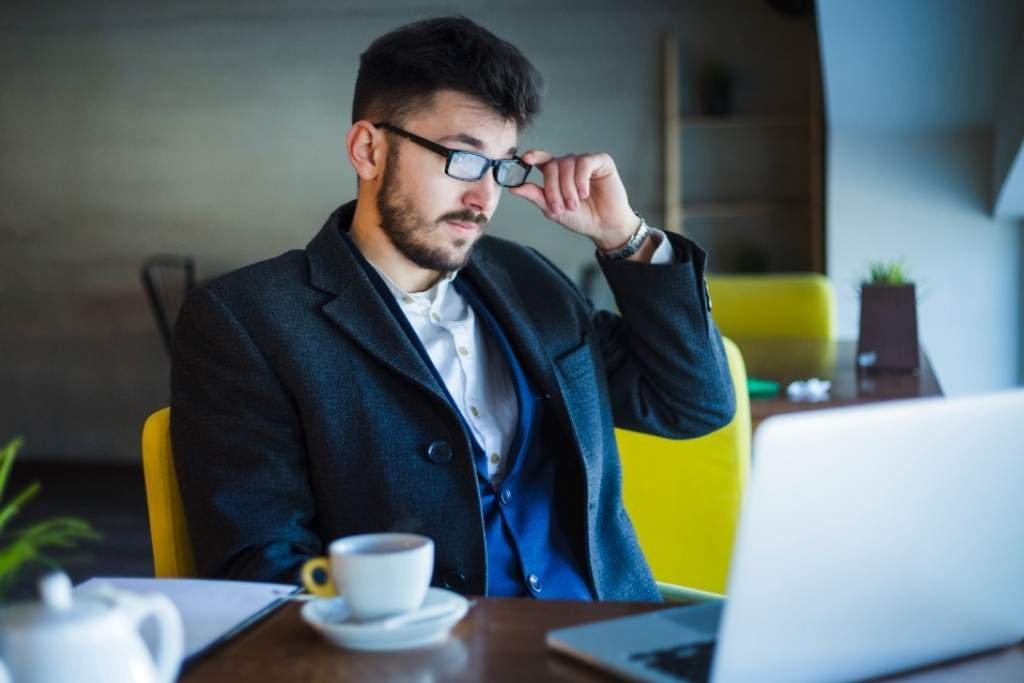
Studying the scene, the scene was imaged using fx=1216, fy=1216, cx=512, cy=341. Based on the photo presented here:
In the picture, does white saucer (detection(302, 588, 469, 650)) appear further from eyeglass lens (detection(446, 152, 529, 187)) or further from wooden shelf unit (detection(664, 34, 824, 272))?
wooden shelf unit (detection(664, 34, 824, 272))

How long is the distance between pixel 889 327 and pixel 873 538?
2.21 meters

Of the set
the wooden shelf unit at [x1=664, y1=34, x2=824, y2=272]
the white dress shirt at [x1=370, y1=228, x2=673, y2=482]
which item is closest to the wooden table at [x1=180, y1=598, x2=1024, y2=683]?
the white dress shirt at [x1=370, y1=228, x2=673, y2=482]

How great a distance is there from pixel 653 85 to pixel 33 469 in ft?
13.1

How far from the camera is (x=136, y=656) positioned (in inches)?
29.7

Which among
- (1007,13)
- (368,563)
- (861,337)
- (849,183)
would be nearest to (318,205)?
(849,183)

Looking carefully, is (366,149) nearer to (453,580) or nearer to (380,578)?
(453,580)

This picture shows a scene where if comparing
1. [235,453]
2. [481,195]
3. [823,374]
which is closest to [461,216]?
[481,195]

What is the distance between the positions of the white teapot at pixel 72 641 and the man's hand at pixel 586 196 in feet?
3.30

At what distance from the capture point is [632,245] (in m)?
1.70

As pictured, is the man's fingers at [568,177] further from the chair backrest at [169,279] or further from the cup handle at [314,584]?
the chair backrest at [169,279]

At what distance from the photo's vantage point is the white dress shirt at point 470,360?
1.63 metres

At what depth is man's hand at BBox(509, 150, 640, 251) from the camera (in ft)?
5.39

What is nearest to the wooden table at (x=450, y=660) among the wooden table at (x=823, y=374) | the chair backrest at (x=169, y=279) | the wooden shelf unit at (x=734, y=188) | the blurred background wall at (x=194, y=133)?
the wooden table at (x=823, y=374)

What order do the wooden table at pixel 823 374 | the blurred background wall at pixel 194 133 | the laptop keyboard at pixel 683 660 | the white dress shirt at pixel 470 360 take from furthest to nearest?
the blurred background wall at pixel 194 133 < the wooden table at pixel 823 374 < the white dress shirt at pixel 470 360 < the laptop keyboard at pixel 683 660
